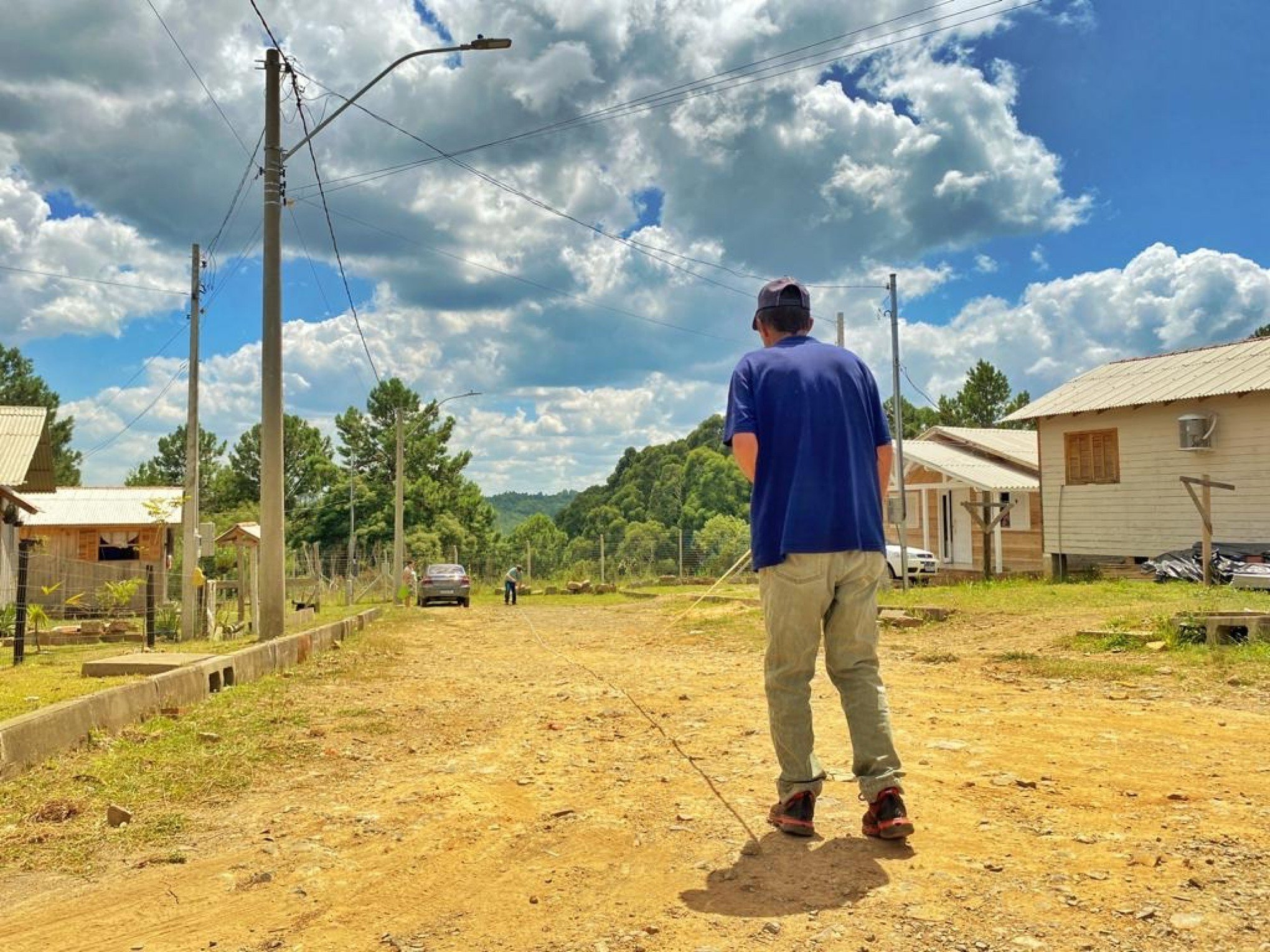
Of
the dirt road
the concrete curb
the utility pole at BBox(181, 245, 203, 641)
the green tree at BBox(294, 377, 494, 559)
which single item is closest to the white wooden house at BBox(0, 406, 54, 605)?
the utility pole at BBox(181, 245, 203, 641)

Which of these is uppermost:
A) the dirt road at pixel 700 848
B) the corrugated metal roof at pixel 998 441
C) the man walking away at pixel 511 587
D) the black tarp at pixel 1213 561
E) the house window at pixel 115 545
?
the corrugated metal roof at pixel 998 441

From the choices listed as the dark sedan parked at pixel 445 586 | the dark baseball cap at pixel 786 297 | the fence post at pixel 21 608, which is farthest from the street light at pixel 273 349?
the dark sedan parked at pixel 445 586

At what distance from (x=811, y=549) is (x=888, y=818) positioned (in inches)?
37.3

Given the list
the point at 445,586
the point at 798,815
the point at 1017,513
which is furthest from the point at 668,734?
the point at 445,586

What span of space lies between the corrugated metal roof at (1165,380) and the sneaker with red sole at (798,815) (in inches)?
717

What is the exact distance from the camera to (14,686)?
785 cm

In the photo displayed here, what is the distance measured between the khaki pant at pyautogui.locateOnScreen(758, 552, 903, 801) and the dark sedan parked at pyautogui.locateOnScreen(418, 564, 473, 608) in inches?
1033

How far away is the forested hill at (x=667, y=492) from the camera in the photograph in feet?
208

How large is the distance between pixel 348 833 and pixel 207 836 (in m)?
0.62

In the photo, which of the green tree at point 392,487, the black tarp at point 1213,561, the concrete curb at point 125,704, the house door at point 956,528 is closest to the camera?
the concrete curb at point 125,704

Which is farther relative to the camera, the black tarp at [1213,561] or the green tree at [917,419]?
the green tree at [917,419]

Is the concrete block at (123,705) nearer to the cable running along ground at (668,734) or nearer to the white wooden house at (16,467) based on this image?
the cable running along ground at (668,734)

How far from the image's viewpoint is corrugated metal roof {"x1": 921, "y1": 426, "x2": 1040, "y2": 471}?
29.0m

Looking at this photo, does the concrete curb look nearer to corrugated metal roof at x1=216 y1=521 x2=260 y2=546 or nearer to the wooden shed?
corrugated metal roof at x1=216 y1=521 x2=260 y2=546
